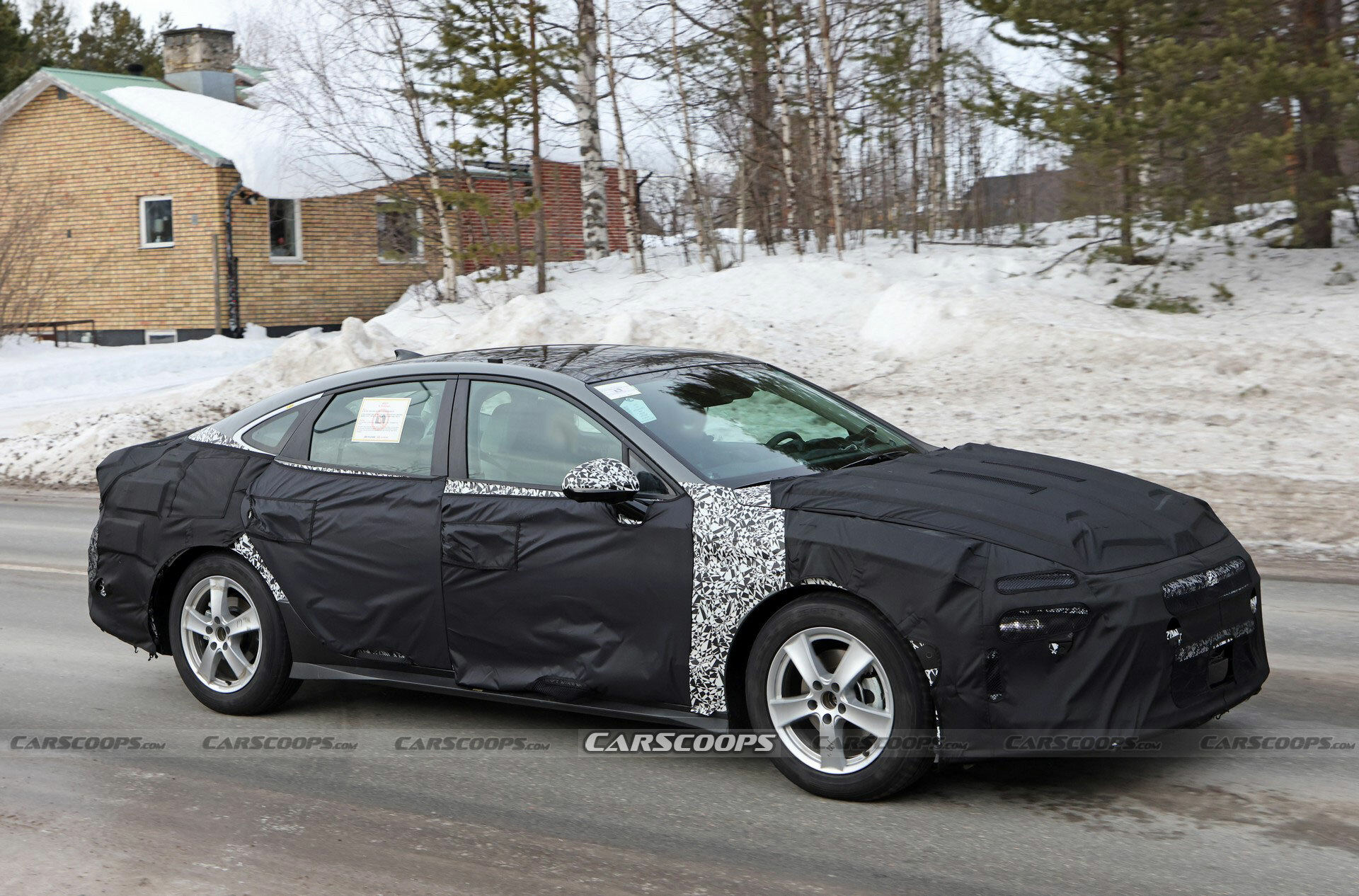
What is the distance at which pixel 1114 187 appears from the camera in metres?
17.5

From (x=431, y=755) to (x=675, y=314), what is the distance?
44.0 ft

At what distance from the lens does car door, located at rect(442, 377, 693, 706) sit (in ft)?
16.8

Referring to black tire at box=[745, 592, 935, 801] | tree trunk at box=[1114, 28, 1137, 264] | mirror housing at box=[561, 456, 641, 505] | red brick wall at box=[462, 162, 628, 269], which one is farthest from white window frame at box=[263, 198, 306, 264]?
black tire at box=[745, 592, 935, 801]

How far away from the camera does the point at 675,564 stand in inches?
200

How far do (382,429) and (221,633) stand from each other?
1229 millimetres

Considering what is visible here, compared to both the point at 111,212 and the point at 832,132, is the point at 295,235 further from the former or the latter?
the point at 832,132

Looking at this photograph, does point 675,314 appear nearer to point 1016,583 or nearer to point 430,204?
point 430,204

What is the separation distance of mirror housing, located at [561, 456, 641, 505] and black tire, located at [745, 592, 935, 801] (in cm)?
71

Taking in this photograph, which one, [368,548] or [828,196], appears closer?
[368,548]

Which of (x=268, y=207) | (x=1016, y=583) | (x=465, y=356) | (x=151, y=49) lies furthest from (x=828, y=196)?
(x=151, y=49)

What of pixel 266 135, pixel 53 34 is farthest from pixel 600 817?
pixel 53 34

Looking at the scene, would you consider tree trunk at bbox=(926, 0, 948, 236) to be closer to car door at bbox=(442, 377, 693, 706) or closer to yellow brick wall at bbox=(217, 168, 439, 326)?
yellow brick wall at bbox=(217, 168, 439, 326)

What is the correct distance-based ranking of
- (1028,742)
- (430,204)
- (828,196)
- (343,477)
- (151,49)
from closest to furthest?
(1028,742)
(343,477)
(828,196)
(430,204)
(151,49)

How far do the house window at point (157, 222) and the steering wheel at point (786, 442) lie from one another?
2881cm
